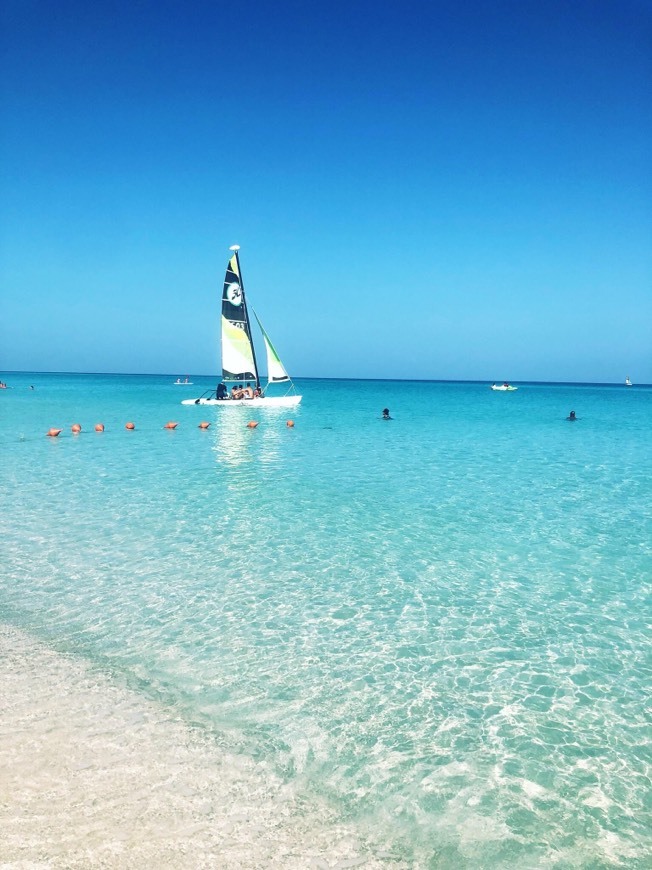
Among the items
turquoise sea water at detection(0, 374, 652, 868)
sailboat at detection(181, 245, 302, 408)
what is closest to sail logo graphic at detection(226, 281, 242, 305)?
sailboat at detection(181, 245, 302, 408)

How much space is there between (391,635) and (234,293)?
142 feet

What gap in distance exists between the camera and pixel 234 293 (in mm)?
47375

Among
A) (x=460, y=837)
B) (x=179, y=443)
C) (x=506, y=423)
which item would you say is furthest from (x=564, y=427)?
(x=460, y=837)

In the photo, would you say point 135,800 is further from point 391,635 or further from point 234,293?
point 234,293

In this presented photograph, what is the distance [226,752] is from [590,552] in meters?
9.22

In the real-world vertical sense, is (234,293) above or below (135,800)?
above

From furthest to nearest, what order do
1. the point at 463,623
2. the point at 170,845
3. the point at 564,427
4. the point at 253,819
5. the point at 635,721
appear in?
the point at 564,427, the point at 463,623, the point at 635,721, the point at 253,819, the point at 170,845

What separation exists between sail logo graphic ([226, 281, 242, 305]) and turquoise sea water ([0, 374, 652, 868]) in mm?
31558

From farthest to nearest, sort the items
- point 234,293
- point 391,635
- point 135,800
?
point 234,293
point 391,635
point 135,800

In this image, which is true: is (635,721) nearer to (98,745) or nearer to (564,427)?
(98,745)

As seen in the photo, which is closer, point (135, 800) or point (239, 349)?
point (135, 800)

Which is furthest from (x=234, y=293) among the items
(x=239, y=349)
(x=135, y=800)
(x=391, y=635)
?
(x=135, y=800)

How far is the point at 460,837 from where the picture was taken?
4.32 metres

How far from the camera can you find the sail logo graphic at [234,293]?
47.3 m
